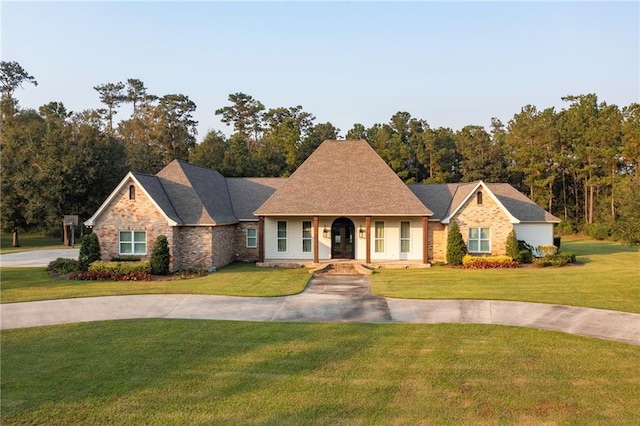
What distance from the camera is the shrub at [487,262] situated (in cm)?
2403

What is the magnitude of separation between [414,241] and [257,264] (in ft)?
31.2

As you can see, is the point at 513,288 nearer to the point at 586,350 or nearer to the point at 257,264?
the point at 586,350

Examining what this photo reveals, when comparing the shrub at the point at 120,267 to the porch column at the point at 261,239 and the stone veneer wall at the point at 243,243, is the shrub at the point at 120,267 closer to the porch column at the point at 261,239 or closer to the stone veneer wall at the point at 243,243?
the porch column at the point at 261,239

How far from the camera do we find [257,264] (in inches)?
999

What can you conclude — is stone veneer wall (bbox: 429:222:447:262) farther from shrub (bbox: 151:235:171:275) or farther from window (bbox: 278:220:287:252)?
shrub (bbox: 151:235:171:275)

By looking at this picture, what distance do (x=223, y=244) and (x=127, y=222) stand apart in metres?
5.26

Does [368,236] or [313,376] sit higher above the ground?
[368,236]

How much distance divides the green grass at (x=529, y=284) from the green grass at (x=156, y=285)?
419 cm

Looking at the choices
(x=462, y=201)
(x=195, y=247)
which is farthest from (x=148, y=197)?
(x=462, y=201)

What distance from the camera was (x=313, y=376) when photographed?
8.32 metres

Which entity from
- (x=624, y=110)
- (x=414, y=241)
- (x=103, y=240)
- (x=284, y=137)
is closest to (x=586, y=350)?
(x=414, y=241)

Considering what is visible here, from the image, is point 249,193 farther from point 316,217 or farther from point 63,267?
point 63,267

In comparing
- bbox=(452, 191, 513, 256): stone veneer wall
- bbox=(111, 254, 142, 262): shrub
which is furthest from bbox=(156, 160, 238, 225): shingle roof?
bbox=(452, 191, 513, 256): stone veneer wall

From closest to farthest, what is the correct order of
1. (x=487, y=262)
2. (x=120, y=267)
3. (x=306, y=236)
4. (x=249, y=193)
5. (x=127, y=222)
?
(x=120, y=267)
(x=127, y=222)
(x=487, y=262)
(x=306, y=236)
(x=249, y=193)
